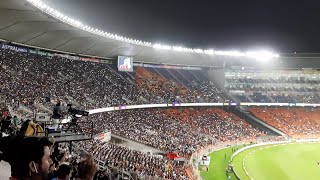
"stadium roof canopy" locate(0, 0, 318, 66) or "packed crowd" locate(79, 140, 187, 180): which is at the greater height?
"stadium roof canopy" locate(0, 0, 318, 66)

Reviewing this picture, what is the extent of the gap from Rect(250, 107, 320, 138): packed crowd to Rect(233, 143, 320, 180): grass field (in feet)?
20.4

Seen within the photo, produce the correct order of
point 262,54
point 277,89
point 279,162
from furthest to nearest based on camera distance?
1. point 277,89
2. point 262,54
3. point 279,162

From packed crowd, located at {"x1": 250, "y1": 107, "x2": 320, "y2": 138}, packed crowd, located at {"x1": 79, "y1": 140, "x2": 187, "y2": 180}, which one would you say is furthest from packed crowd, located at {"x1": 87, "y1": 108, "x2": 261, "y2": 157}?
packed crowd, located at {"x1": 79, "y1": 140, "x2": 187, "y2": 180}

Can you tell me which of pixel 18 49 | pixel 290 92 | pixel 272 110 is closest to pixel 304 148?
pixel 272 110

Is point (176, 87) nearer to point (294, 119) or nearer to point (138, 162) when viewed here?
point (294, 119)

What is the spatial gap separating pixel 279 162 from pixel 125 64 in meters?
23.8

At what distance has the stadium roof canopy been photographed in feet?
89.7

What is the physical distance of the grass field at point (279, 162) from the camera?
29609 mm

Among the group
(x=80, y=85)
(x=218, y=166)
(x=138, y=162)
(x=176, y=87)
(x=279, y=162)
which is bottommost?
(x=279, y=162)

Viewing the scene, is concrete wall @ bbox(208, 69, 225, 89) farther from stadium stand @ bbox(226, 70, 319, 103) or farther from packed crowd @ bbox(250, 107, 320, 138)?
packed crowd @ bbox(250, 107, 320, 138)

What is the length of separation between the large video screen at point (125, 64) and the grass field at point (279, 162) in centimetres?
1939

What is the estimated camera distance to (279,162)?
34.6 m

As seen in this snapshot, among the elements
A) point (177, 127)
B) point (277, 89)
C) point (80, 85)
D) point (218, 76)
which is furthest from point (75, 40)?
point (277, 89)

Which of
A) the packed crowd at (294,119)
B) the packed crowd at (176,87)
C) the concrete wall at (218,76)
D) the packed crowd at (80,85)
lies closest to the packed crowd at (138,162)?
the packed crowd at (80,85)
